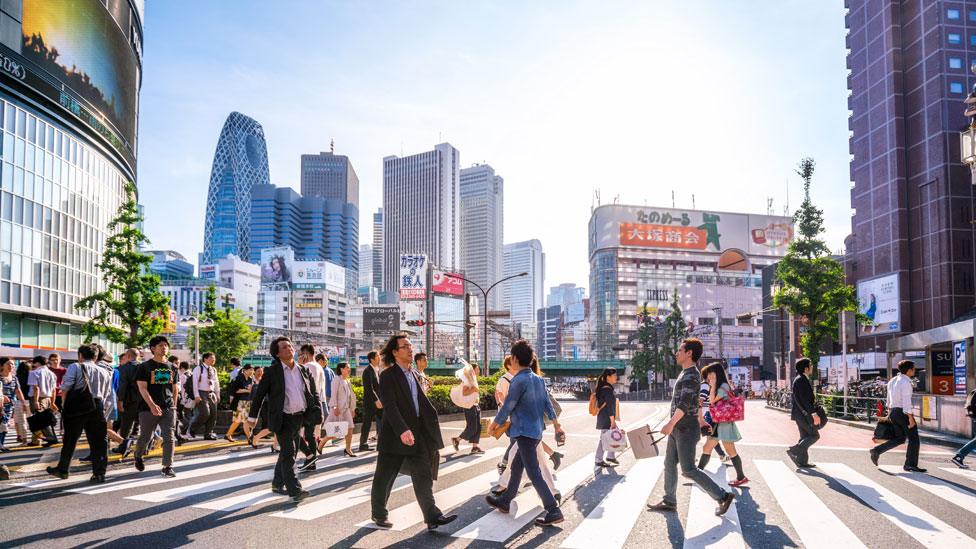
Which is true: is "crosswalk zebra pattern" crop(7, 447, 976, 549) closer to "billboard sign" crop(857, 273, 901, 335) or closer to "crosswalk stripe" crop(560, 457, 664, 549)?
"crosswalk stripe" crop(560, 457, 664, 549)

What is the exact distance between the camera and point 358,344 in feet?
377

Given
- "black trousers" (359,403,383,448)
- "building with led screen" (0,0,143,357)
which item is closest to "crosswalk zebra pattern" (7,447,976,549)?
"black trousers" (359,403,383,448)

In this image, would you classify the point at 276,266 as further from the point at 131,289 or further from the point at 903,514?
the point at 903,514

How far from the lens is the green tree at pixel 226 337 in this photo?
52031 mm

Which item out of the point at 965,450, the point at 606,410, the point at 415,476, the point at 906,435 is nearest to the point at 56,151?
the point at 606,410

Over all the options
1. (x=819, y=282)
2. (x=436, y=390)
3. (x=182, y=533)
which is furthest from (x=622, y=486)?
(x=819, y=282)

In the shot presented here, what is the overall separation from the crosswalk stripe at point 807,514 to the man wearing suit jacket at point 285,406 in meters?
5.08

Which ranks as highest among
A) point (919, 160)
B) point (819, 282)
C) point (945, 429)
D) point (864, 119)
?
point (864, 119)

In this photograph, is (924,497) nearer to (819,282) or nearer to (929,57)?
(819,282)

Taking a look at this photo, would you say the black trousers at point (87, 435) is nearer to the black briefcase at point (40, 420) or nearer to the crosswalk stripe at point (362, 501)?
the crosswalk stripe at point (362, 501)

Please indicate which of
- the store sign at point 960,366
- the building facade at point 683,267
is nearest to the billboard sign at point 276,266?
the building facade at point 683,267

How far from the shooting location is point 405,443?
6.10 meters

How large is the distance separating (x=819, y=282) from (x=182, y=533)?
104ft

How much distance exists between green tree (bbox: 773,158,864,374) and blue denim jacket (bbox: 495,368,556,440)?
2867cm
